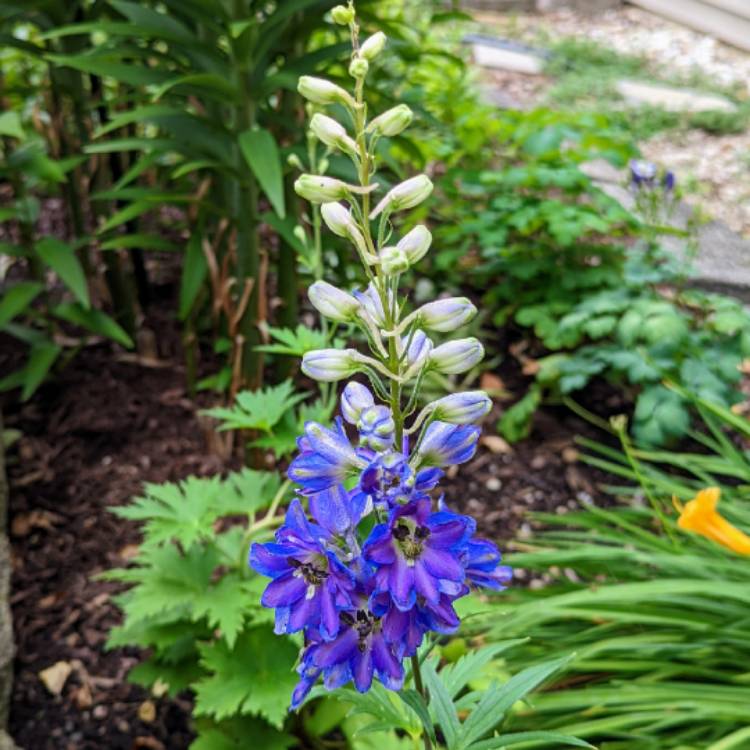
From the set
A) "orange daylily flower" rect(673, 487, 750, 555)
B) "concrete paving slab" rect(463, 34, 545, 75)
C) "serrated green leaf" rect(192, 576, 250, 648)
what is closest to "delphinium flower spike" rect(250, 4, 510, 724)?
"orange daylily flower" rect(673, 487, 750, 555)

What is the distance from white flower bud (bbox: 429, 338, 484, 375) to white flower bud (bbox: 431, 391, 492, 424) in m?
0.03

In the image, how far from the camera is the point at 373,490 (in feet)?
2.78

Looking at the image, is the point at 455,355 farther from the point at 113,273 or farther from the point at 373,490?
the point at 113,273

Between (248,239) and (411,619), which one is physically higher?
(411,619)

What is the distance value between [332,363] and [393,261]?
5.6 inches

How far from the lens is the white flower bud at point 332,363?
0.92 meters

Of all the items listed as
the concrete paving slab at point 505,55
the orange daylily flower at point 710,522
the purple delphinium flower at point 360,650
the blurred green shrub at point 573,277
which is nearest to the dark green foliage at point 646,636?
the orange daylily flower at point 710,522

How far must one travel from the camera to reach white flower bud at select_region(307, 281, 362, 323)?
2.92 ft

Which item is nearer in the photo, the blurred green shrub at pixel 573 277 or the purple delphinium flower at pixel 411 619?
the purple delphinium flower at pixel 411 619

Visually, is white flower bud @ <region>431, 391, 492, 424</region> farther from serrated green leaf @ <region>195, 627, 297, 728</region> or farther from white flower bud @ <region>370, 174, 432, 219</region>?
serrated green leaf @ <region>195, 627, 297, 728</region>

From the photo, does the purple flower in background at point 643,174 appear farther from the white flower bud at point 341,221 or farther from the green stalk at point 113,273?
the white flower bud at point 341,221

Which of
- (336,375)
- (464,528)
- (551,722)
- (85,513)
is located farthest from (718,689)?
(85,513)

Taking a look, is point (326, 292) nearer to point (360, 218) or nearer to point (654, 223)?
point (360, 218)

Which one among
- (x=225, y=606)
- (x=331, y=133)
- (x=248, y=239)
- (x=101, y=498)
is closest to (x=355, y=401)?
(x=331, y=133)
